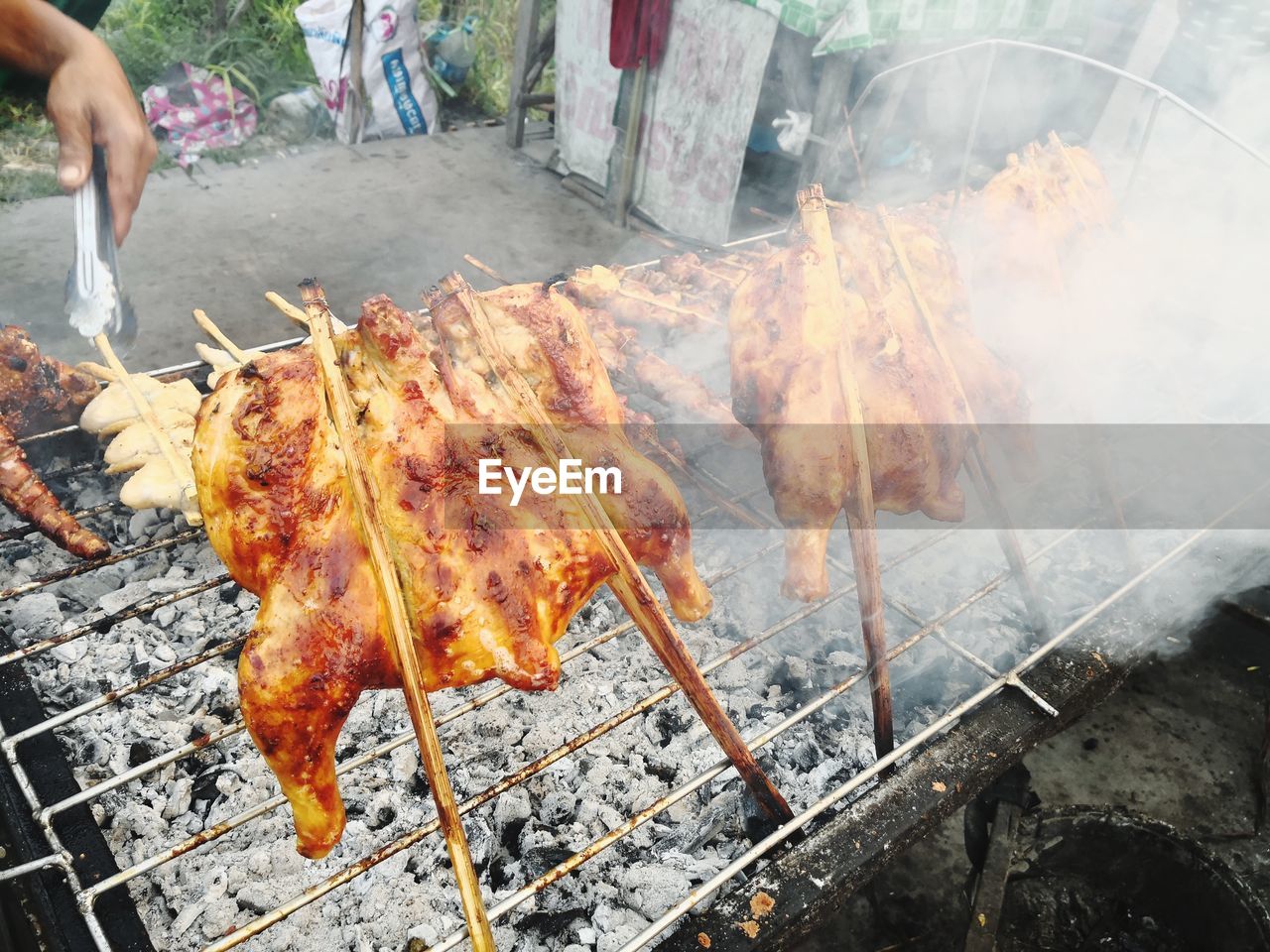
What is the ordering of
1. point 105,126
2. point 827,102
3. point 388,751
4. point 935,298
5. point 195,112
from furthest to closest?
point 195,112, point 827,102, point 935,298, point 105,126, point 388,751

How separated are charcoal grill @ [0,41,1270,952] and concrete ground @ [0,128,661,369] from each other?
11.5 feet

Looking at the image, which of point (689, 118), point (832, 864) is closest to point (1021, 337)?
point (832, 864)

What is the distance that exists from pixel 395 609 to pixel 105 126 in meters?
1.94

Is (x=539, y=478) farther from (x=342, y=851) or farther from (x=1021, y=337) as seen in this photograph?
(x=1021, y=337)

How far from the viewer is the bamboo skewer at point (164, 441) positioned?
9.13 feet

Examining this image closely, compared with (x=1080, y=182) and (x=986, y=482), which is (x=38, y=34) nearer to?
(x=986, y=482)

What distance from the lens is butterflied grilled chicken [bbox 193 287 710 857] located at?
173cm

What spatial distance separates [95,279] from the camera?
226cm

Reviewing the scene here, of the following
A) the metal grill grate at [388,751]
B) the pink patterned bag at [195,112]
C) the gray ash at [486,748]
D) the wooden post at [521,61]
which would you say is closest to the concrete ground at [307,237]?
the wooden post at [521,61]

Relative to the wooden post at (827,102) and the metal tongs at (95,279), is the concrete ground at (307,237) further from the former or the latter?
the metal tongs at (95,279)

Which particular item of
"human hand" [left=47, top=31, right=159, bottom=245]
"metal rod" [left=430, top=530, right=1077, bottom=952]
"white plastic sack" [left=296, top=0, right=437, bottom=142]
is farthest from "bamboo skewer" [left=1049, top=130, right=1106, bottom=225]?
"white plastic sack" [left=296, top=0, right=437, bottom=142]

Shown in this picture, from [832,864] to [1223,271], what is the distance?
12.9 ft

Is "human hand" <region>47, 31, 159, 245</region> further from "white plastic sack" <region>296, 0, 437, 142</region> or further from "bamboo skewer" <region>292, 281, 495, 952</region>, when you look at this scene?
"white plastic sack" <region>296, 0, 437, 142</region>

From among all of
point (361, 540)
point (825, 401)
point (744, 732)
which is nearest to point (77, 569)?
point (361, 540)
